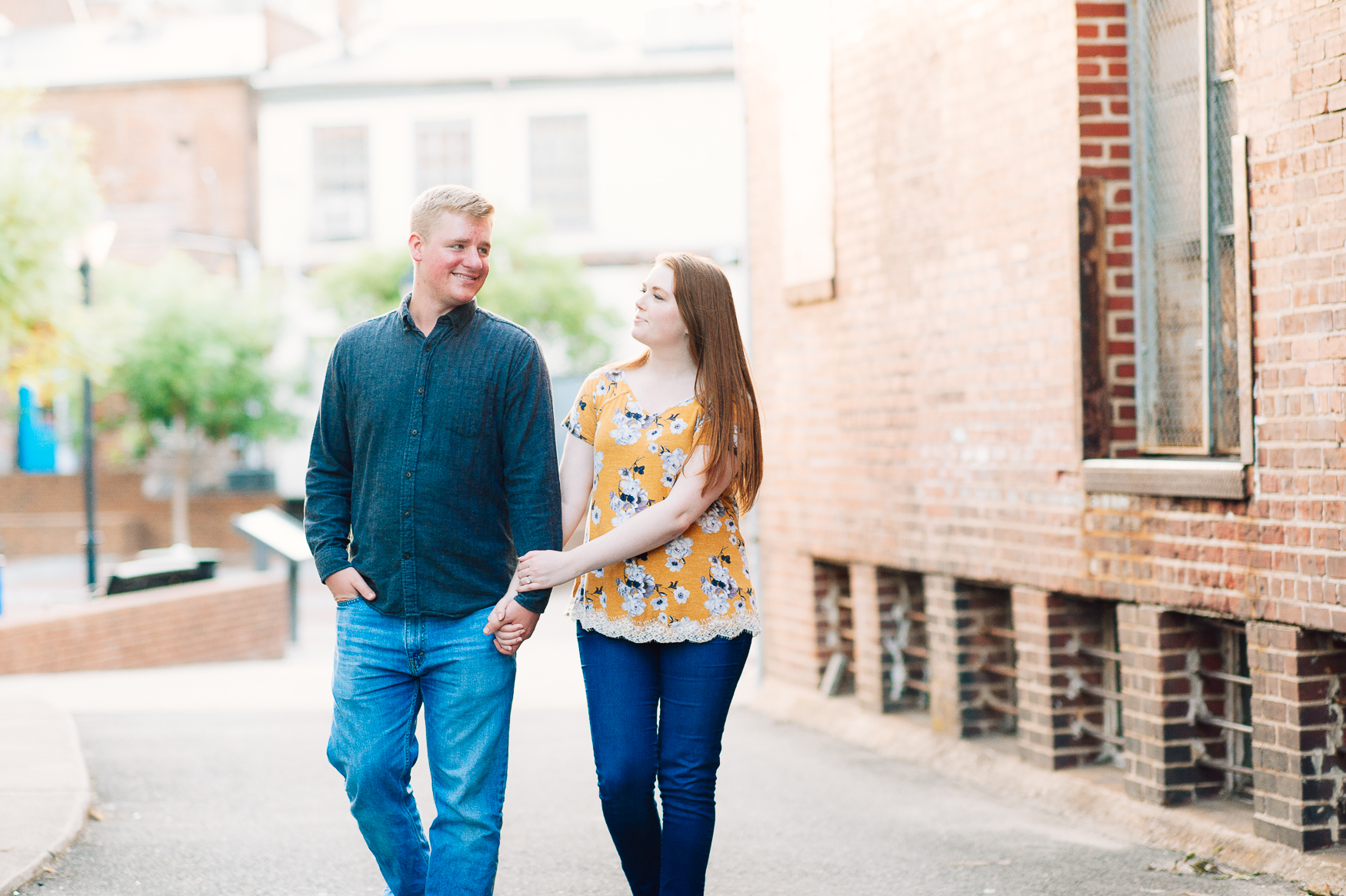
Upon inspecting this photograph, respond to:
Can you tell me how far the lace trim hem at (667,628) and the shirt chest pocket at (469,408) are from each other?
0.58 metres

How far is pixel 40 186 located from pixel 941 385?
41.2ft

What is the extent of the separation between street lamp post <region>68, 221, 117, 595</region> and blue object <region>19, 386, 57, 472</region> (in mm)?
15542

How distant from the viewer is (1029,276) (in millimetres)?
6297

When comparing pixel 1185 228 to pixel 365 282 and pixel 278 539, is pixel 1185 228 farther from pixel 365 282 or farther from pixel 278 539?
pixel 365 282

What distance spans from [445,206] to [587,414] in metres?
→ 0.68

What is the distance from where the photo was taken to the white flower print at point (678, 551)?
12.5ft

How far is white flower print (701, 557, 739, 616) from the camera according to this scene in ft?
12.4

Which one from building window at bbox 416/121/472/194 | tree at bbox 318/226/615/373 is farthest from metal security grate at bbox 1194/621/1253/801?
building window at bbox 416/121/472/194

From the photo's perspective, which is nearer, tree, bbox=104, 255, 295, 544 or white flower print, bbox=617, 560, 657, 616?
white flower print, bbox=617, 560, 657, 616

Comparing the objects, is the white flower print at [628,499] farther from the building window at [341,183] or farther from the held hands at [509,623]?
the building window at [341,183]

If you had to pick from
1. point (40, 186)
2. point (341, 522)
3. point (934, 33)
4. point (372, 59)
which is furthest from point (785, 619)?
point (372, 59)

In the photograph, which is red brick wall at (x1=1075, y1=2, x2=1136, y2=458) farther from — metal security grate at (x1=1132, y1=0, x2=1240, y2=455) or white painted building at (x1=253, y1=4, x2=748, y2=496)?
white painted building at (x1=253, y1=4, x2=748, y2=496)

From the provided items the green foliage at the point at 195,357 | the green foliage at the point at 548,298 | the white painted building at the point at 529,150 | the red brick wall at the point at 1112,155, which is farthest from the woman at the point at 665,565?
the white painted building at the point at 529,150

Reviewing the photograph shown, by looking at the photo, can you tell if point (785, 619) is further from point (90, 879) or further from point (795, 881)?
point (90, 879)
